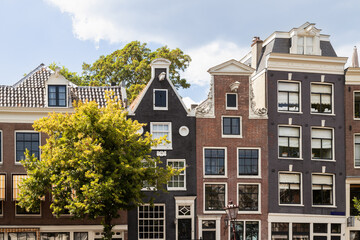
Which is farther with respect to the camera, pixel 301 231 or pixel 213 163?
pixel 301 231

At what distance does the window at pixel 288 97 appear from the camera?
3862 centimetres

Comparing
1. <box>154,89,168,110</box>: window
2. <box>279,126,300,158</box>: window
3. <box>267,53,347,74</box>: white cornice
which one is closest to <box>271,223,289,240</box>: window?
<box>279,126,300,158</box>: window

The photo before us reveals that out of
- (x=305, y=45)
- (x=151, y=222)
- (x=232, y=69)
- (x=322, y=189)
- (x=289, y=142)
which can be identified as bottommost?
(x=151, y=222)

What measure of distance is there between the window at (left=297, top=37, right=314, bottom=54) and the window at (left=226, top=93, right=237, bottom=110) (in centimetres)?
528

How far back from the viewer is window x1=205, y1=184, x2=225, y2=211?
37.1 m

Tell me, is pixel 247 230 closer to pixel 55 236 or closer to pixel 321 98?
pixel 321 98

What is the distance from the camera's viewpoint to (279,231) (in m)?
37.4

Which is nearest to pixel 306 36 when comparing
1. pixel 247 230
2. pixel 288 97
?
pixel 288 97

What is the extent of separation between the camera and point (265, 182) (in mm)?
37500

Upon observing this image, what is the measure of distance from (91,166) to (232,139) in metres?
9.65

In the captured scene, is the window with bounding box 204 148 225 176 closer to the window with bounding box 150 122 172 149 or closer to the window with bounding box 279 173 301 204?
the window with bounding box 150 122 172 149

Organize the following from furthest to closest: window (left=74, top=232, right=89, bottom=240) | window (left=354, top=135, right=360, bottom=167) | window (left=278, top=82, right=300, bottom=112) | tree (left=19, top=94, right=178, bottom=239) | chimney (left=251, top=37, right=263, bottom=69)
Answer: chimney (left=251, top=37, right=263, bottom=69), window (left=354, top=135, right=360, bottom=167), window (left=278, top=82, right=300, bottom=112), window (left=74, top=232, right=89, bottom=240), tree (left=19, top=94, right=178, bottom=239)

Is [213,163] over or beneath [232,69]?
beneath

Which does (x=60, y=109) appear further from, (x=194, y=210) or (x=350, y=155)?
(x=350, y=155)
